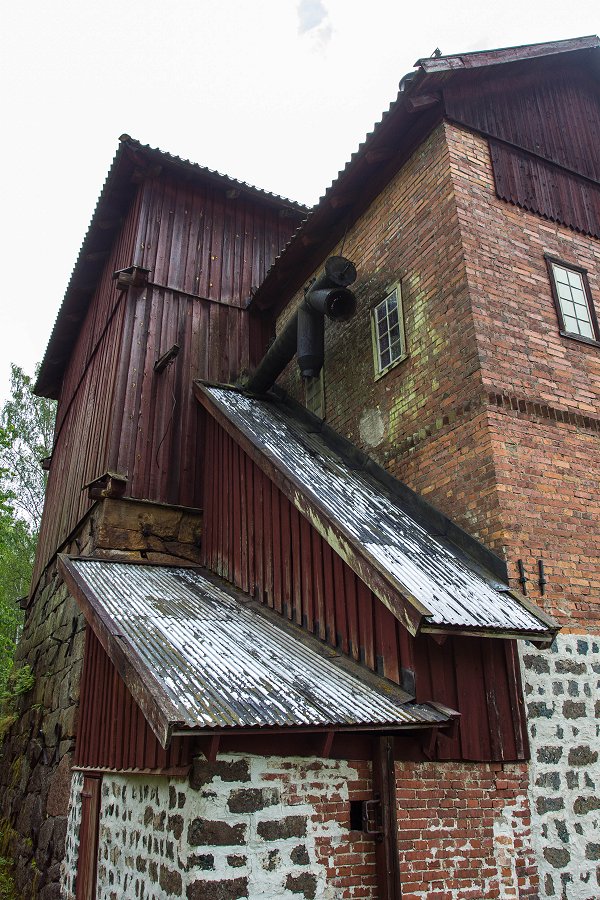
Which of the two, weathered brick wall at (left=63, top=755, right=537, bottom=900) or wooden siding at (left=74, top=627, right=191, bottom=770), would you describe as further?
wooden siding at (left=74, top=627, right=191, bottom=770)

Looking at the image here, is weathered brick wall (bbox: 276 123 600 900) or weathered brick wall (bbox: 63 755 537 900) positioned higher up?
weathered brick wall (bbox: 276 123 600 900)

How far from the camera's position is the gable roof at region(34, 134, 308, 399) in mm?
11672

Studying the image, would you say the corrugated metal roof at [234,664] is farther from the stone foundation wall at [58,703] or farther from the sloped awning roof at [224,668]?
the stone foundation wall at [58,703]

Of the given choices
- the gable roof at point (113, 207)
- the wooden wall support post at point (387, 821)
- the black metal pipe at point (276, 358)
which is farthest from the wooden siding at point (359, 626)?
the gable roof at point (113, 207)

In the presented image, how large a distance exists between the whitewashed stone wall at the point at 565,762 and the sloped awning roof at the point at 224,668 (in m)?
1.34

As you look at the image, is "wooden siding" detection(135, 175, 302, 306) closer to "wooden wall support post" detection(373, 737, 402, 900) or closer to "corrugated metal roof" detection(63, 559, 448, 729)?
"corrugated metal roof" detection(63, 559, 448, 729)

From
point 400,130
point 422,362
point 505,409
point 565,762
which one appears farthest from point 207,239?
point 565,762

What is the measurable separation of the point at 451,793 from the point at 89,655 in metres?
4.61

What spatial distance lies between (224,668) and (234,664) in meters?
0.16

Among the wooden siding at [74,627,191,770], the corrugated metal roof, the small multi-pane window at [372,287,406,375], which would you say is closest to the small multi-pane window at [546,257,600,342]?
the small multi-pane window at [372,287,406,375]

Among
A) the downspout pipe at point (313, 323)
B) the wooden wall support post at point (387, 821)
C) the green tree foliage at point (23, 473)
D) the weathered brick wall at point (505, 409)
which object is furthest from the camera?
the green tree foliage at point (23, 473)

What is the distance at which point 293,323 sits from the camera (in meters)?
9.75

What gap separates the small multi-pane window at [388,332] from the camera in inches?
339

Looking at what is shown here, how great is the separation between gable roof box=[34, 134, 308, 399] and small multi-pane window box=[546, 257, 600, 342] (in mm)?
6585
